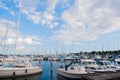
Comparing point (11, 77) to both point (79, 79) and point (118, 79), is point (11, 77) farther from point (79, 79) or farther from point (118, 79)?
point (118, 79)

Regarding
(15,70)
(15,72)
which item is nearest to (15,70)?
(15,70)

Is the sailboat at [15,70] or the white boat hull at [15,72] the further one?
the sailboat at [15,70]

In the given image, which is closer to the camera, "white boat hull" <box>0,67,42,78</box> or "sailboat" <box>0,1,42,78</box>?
"white boat hull" <box>0,67,42,78</box>

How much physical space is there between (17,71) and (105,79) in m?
22.5

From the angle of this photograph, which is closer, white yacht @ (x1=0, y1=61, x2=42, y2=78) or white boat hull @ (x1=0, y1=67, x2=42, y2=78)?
white boat hull @ (x1=0, y1=67, x2=42, y2=78)

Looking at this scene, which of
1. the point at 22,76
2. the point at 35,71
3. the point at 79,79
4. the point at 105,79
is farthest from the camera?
the point at 35,71

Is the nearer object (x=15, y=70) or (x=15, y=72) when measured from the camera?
(x=15, y=72)

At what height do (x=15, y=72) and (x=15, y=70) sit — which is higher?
(x=15, y=70)

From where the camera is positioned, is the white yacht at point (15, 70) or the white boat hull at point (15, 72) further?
the white yacht at point (15, 70)

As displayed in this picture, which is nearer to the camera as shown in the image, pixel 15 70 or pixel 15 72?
Result: pixel 15 72

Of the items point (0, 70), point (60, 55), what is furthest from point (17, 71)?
point (60, 55)

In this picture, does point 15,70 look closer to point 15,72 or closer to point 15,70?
point 15,70

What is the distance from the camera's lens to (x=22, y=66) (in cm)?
4212

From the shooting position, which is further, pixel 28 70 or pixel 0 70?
pixel 28 70
